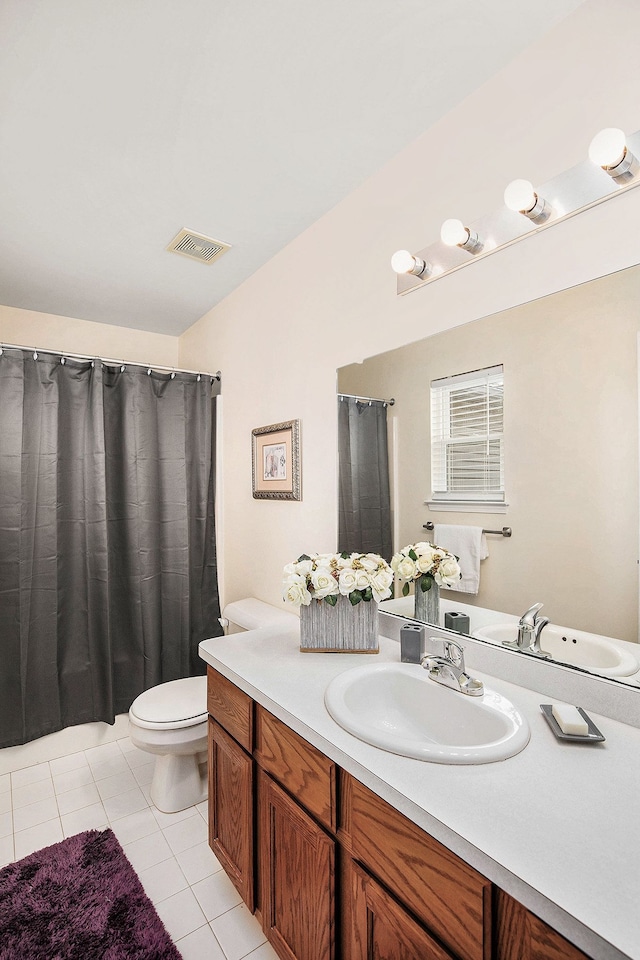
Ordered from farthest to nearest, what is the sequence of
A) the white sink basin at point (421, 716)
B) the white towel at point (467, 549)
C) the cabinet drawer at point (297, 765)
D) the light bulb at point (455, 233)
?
the white towel at point (467, 549), the light bulb at point (455, 233), the cabinet drawer at point (297, 765), the white sink basin at point (421, 716)

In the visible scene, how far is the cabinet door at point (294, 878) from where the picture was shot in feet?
3.60

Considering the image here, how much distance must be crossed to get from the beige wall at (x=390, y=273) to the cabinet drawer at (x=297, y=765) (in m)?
0.82

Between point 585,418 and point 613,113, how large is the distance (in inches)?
27.0

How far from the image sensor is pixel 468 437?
4.80ft

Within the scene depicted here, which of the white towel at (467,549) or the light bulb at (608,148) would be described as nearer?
the light bulb at (608,148)

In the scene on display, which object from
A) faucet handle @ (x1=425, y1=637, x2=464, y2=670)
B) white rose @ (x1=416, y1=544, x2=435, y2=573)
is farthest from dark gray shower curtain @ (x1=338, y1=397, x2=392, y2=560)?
faucet handle @ (x1=425, y1=637, x2=464, y2=670)

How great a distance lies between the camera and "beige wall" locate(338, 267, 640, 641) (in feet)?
3.68

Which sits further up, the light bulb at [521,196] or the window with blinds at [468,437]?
the light bulb at [521,196]

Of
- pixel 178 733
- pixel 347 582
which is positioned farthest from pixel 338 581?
pixel 178 733

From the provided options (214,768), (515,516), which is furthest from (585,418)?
(214,768)

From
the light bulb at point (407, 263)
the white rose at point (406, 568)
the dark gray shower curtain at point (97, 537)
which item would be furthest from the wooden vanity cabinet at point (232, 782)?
the light bulb at point (407, 263)

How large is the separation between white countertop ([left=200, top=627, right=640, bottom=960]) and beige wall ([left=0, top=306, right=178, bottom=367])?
8.98 ft

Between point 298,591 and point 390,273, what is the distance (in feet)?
3.68

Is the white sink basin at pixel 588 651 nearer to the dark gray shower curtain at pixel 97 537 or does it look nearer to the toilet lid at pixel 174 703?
the toilet lid at pixel 174 703
